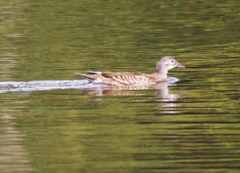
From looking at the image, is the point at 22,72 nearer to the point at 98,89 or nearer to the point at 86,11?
the point at 98,89

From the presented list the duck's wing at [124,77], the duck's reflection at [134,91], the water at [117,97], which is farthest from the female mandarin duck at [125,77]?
the water at [117,97]

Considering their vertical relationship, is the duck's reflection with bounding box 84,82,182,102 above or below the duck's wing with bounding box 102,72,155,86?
below

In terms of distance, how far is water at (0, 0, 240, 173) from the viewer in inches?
572

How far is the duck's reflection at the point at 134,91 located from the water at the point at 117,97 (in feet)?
0.07

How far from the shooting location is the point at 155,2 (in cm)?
4066

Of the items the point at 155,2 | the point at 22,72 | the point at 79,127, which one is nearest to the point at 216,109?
the point at 79,127

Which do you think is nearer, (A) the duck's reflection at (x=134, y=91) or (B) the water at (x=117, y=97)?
(B) the water at (x=117, y=97)

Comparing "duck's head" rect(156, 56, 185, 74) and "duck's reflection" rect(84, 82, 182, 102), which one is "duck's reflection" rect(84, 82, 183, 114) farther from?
"duck's head" rect(156, 56, 185, 74)

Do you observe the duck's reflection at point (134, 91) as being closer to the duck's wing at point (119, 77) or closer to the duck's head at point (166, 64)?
the duck's wing at point (119, 77)

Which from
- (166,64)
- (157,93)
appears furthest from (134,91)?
(166,64)

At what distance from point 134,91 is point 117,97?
1.05 meters

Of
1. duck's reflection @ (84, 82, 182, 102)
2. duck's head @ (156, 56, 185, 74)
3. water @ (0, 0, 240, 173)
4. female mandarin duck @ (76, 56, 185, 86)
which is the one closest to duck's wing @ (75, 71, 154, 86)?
female mandarin duck @ (76, 56, 185, 86)

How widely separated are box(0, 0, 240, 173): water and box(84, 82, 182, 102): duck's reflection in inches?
0.9

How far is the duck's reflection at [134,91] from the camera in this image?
20.0m
